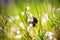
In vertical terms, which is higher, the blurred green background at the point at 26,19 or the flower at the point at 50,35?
the blurred green background at the point at 26,19

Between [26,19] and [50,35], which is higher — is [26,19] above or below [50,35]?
above

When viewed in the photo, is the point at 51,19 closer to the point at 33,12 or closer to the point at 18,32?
the point at 33,12

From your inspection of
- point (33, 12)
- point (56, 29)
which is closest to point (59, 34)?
point (56, 29)

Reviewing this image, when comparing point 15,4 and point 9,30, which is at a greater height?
point 15,4

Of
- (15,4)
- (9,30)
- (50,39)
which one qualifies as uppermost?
(15,4)

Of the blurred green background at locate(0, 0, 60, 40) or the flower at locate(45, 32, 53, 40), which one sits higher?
the blurred green background at locate(0, 0, 60, 40)

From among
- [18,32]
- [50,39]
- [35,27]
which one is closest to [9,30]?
[18,32]
